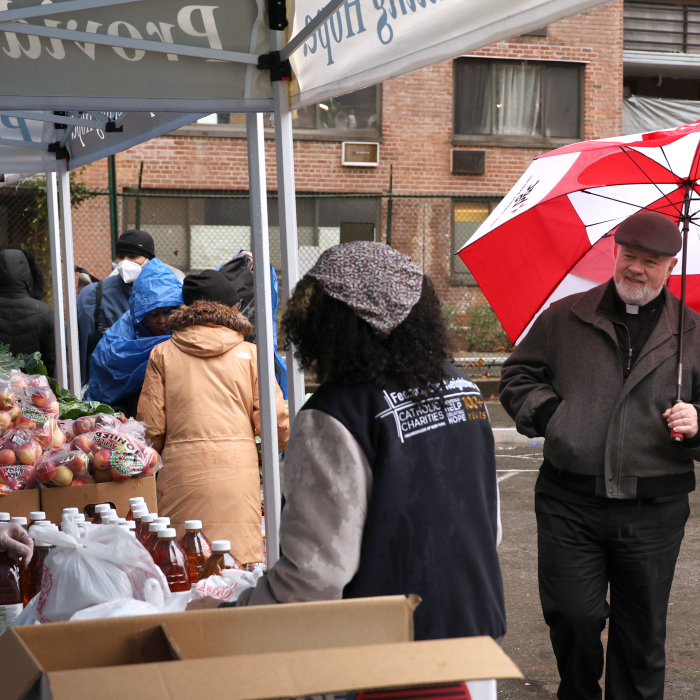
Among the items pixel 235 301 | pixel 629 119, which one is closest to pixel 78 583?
pixel 235 301

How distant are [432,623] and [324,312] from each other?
2.28ft

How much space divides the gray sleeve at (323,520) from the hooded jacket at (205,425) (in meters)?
→ 2.37

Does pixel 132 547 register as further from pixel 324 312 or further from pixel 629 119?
pixel 629 119

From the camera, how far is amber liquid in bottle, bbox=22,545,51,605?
2227 millimetres

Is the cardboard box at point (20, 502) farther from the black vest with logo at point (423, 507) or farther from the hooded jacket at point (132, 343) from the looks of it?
the black vest with logo at point (423, 507)

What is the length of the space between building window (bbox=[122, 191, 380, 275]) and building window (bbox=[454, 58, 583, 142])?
2.78 meters

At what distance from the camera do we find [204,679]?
1247 millimetres

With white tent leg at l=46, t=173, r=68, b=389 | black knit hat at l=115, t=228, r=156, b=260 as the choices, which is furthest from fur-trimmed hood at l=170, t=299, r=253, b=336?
black knit hat at l=115, t=228, r=156, b=260

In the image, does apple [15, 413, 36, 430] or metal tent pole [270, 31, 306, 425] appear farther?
apple [15, 413, 36, 430]

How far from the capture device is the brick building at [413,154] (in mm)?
15859

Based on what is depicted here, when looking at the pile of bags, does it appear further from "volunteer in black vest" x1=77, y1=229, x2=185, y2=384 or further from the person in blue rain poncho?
"volunteer in black vest" x1=77, y1=229, x2=185, y2=384

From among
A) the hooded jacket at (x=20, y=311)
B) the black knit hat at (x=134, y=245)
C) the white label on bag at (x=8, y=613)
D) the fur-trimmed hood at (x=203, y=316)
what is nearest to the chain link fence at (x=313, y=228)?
the black knit hat at (x=134, y=245)

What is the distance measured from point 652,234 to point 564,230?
58 centimetres

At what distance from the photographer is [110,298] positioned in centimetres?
572
